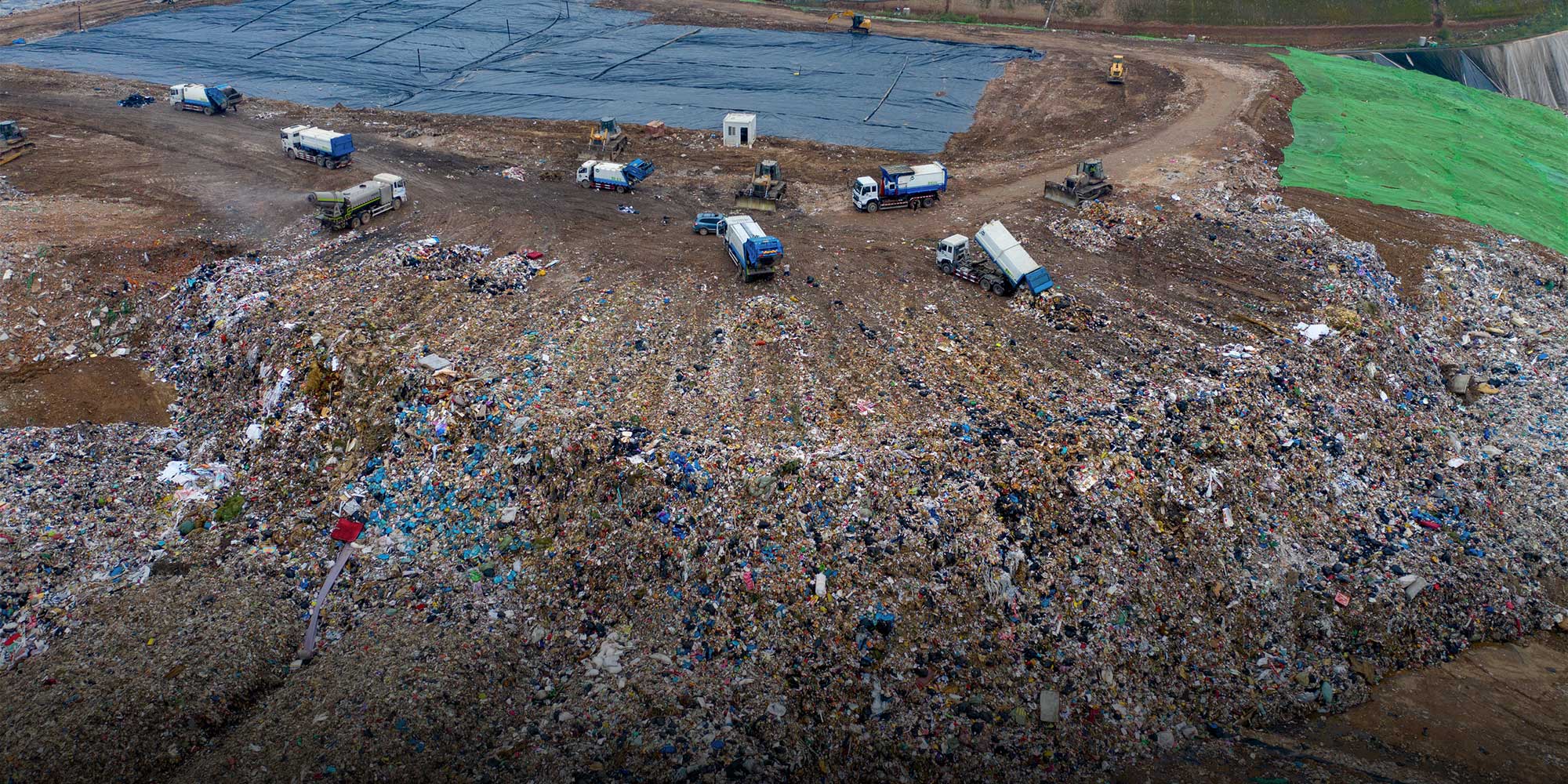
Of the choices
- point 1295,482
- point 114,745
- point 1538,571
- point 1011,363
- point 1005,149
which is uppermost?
point 1005,149

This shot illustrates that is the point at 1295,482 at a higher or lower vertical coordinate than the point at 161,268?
lower

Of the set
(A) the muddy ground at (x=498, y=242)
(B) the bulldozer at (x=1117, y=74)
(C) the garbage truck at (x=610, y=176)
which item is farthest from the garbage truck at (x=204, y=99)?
(B) the bulldozer at (x=1117, y=74)

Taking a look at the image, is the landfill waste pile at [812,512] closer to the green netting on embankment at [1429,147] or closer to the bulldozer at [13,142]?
the green netting on embankment at [1429,147]

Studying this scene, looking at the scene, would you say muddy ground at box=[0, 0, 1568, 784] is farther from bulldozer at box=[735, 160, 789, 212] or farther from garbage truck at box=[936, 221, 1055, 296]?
bulldozer at box=[735, 160, 789, 212]

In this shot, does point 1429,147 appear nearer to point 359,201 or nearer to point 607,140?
point 607,140

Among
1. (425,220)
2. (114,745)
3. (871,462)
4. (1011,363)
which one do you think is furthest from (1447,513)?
(425,220)

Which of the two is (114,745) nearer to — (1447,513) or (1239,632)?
(1239,632)
